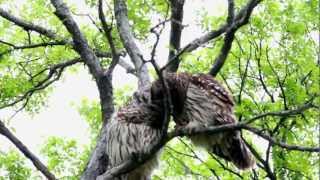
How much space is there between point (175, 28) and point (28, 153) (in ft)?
6.78

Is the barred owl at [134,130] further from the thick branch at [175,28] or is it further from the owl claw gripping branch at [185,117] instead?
the thick branch at [175,28]

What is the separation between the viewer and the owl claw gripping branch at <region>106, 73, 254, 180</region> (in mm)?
5336

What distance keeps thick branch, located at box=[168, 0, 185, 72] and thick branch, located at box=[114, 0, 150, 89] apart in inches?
12.7

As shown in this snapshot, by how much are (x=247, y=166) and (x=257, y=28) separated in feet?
13.2

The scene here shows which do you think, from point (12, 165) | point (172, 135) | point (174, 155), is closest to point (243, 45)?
point (174, 155)

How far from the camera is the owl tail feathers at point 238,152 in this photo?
5.35 meters

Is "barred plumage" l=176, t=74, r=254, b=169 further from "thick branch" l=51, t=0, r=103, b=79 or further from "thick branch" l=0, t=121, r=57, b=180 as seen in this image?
"thick branch" l=51, t=0, r=103, b=79

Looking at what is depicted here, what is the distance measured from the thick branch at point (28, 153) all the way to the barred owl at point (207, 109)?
176cm

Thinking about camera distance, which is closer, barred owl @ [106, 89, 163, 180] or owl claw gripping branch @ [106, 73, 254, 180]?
owl claw gripping branch @ [106, 73, 254, 180]

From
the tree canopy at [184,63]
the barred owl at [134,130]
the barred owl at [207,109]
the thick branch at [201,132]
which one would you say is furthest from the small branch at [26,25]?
the thick branch at [201,132]

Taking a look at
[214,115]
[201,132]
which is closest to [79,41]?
[214,115]

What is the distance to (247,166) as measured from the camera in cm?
542

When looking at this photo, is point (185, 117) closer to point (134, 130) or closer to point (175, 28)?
point (134, 130)

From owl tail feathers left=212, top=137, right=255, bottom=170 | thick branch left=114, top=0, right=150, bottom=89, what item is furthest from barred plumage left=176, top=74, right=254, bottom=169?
thick branch left=114, top=0, right=150, bottom=89
